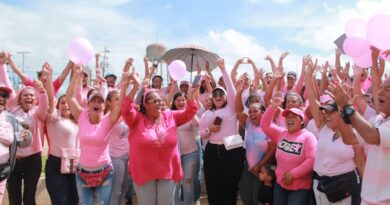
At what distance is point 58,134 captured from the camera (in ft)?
17.1

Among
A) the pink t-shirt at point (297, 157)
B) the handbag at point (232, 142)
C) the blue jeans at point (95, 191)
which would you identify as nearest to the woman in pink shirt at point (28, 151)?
the blue jeans at point (95, 191)

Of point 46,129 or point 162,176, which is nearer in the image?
point 162,176

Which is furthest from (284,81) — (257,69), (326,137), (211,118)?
(326,137)

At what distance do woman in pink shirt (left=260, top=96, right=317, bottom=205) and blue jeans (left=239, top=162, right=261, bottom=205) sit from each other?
52 centimetres

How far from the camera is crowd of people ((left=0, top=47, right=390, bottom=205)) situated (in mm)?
4191

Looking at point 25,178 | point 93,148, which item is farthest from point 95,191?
point 25,178

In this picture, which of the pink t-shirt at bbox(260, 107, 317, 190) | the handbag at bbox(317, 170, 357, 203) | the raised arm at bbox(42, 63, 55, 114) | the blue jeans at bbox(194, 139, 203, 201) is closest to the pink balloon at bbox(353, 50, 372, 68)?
the pink t-shirt at bbox(260, 107, 317, 190)

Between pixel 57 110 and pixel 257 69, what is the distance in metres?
3.67

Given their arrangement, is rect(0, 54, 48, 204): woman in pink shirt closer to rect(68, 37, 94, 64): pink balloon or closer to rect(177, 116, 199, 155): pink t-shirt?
rect(68, 37, 94, 64): pink balloon

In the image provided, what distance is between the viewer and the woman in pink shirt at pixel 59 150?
506cm

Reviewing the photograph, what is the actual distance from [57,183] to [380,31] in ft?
14.4

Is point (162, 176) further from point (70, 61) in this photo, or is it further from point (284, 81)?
point (284, 81)

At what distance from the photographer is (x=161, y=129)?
14.3 ft

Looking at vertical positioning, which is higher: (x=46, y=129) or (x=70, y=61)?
(x=70, y=61)
